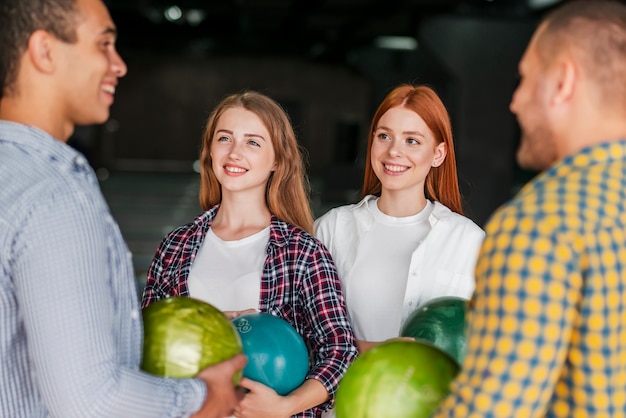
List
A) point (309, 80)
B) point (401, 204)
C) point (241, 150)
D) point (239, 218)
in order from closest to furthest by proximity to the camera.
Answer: point (241, 150) < point (239, 218) < point (401, 204) < point (309, 80)

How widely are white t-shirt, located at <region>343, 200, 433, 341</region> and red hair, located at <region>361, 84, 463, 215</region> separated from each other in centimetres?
23

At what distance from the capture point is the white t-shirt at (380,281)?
104 inches

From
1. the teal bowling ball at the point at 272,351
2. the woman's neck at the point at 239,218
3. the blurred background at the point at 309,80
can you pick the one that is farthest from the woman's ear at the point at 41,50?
the blurred background at the point at 309,80

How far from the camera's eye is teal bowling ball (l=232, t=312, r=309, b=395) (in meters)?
2.05

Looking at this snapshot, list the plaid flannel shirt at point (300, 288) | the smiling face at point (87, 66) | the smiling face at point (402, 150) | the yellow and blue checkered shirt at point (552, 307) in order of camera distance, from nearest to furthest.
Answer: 1. the yellow and blue checkered shirt at point (552, 307)
2. the smiling face at point (87, 66)
3. the plaid flannel shirt at point (300, 288)
4. the smiling face at point (402, 150)

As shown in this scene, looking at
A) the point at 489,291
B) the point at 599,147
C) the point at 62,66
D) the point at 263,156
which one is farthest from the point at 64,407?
the point at 263,156

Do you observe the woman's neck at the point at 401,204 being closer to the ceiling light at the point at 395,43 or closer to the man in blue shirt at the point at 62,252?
the man in blue shirt at the point at 62,252

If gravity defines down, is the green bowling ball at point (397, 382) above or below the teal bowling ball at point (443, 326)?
above

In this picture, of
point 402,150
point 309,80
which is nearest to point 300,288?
point 402,150

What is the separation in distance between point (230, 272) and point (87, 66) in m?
1.09

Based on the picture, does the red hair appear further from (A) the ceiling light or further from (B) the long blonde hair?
(A) the ceiling light

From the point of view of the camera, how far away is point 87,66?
5.23ft

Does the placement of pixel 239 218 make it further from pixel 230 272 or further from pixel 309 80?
pixel 309 80

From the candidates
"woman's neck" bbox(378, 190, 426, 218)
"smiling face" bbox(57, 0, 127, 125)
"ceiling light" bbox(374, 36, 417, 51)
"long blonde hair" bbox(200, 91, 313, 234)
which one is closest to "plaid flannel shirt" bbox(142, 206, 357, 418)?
"long blonde hair" bbox(200, 91, 313, 234)
